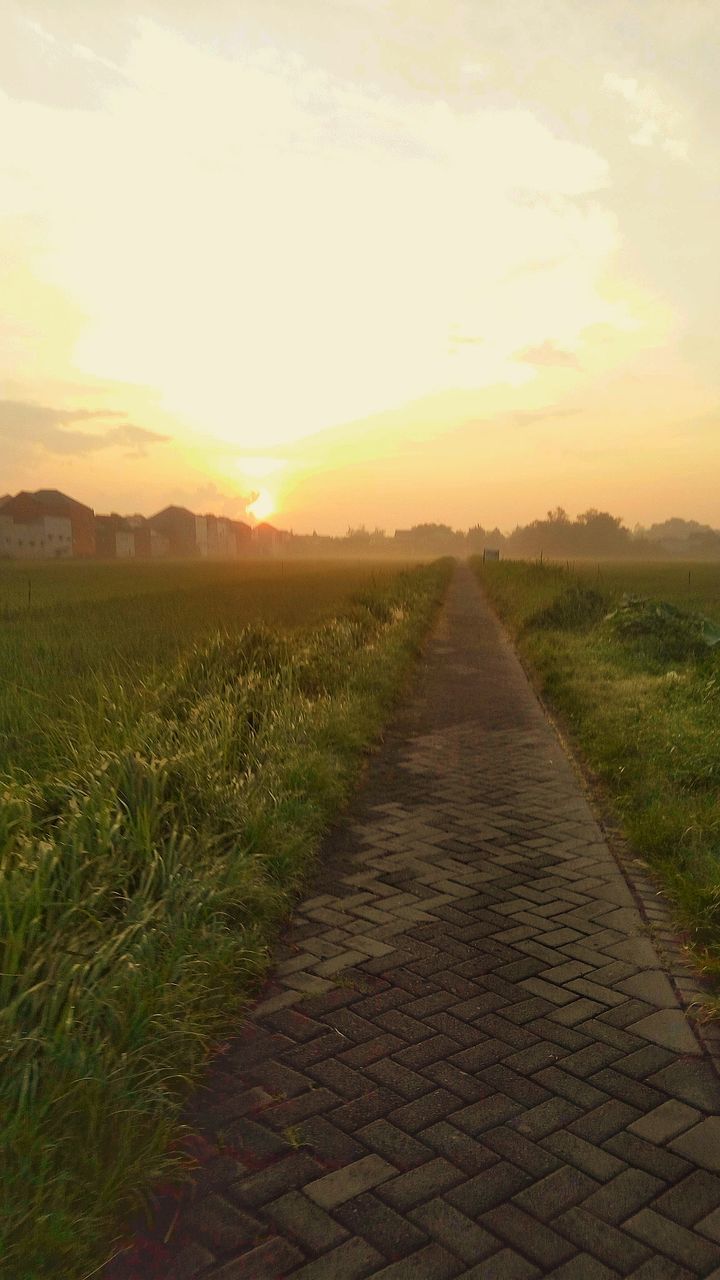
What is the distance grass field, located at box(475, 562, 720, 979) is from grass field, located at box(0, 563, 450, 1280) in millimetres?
2236

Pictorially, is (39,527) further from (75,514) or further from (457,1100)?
(457,1100)

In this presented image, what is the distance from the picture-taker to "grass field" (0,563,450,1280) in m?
2.78

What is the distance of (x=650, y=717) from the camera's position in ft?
30.6

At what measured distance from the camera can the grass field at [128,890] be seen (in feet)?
9.11

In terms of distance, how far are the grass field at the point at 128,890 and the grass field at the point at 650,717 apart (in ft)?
7.34

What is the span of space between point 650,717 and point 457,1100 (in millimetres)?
6712

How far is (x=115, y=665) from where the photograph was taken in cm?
1064

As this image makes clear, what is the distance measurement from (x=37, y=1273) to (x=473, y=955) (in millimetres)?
2453

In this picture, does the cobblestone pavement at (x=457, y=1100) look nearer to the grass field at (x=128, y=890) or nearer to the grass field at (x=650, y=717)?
the grass field at (x=128, y=890)

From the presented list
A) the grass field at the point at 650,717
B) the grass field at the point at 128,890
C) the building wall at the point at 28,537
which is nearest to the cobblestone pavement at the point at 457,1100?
the grass field at the point at 128,890

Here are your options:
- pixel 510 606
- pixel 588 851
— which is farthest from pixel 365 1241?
pixel 510 606

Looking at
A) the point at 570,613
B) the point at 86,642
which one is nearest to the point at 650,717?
the point at 86,642

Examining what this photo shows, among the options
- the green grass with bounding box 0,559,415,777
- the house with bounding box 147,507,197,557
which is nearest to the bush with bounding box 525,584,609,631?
the green grass with bounding box 0,559,415,777

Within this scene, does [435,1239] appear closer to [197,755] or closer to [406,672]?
[197,755]
